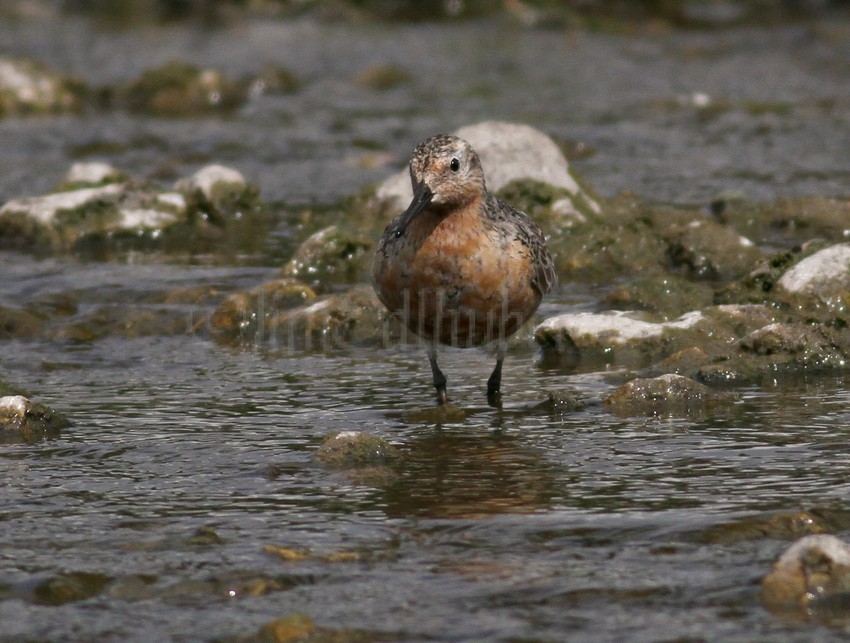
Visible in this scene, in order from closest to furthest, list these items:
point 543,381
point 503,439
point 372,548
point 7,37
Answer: point 372,548 < point 503,439 < point 543,381 < point 7,37

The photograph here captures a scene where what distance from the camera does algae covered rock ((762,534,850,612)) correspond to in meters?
5.49

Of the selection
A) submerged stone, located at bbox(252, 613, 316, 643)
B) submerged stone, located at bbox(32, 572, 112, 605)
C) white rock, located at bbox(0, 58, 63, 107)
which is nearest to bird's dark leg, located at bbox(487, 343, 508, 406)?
submerged stone, located at bbox(32, 572, 112, 605)

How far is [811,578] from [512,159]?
831cm

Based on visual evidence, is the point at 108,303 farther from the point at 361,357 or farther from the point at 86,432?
the point at 86,432

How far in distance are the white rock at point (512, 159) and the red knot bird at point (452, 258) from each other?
14.3 ft

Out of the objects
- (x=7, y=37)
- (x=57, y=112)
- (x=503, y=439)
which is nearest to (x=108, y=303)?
(x=503, y=439)

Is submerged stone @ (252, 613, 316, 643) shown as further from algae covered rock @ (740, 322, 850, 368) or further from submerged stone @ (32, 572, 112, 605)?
algae covered rock @ (740, 322, 850, 368)

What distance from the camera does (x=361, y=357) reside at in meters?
10.3

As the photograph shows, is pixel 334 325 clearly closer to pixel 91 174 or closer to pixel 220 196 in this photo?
pixel 220 196

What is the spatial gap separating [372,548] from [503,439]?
2.07m

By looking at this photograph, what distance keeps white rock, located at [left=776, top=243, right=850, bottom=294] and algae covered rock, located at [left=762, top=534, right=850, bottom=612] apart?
4710 millimetres

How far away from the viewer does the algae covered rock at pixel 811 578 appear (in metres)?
5.49

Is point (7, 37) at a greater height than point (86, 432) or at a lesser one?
greater

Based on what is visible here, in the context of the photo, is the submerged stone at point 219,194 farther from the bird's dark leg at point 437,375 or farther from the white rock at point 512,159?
the bird's dark leg at point 437,375
